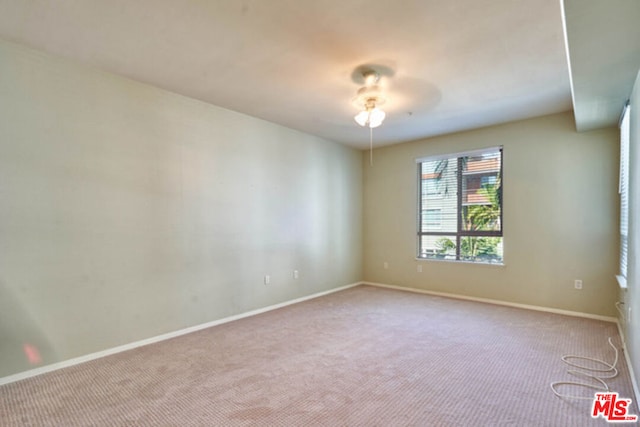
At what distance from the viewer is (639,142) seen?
7.38 ft

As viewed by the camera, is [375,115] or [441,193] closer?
[375,115]

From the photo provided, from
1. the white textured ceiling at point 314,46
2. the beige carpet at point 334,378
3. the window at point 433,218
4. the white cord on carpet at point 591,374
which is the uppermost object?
the white textured ceiling at point 314,46

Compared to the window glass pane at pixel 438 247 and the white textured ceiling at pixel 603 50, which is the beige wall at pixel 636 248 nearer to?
the white textured ceiling at pixel 603 50

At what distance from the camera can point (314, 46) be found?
2486 millimetres

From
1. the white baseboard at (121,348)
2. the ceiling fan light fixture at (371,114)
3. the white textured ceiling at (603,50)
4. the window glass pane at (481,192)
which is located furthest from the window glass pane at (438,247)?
the ceiling fan light fixture at (371,114)

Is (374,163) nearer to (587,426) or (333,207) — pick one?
(333,207)

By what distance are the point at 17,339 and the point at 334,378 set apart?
2.41 meters

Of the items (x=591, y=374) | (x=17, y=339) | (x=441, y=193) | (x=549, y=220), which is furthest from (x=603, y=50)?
(x=17, y=339)

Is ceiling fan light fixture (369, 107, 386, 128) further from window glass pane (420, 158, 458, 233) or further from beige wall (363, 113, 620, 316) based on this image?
window glass pane (420, 158, 458, 233)

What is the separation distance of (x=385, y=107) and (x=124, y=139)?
2.76 meters

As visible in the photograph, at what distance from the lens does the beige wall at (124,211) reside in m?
2.52

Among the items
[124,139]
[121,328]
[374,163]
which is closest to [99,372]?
[121,328]

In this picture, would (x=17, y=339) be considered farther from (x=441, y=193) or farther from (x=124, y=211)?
(x=441, y=193)

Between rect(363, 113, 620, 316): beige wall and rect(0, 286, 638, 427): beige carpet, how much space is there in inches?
20.9
